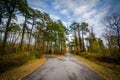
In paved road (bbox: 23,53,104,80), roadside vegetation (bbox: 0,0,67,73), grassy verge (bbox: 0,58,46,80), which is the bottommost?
paved road (bbox: 23,53,104,80)

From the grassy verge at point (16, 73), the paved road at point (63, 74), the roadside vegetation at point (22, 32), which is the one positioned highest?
the roadside vegetation at point (22, 32)

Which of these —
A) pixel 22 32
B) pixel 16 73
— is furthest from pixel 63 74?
pixel 22 32

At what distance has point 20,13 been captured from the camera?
15234mm

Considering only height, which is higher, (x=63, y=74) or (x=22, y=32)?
(x=22, y=32)

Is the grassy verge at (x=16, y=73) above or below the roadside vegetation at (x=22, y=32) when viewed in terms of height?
below

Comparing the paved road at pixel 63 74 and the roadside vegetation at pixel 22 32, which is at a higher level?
the roadside vegetation at pixel 22 32

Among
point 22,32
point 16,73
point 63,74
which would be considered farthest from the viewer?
point 22,32

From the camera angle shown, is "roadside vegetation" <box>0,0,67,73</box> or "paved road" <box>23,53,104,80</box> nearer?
"paved road" <box>23,53,104,80</box>

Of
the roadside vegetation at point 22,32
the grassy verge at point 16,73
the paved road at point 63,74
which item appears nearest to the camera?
the grassy verge at point 16,73

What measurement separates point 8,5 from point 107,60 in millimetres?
18234

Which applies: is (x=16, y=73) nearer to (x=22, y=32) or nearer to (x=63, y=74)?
(x=63, y=74)

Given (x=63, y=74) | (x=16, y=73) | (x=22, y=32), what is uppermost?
(x=22, y=32)

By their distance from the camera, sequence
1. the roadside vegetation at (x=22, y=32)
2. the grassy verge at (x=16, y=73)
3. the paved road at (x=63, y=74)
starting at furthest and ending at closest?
1. the roadside vegetation at (x=22, y=32)
2. the paved road at (x=63, y=74)
3. the grassy verge at (x=16, y=73)

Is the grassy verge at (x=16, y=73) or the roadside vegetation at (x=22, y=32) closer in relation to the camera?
the grassy verge at (x=16, y=73)
